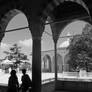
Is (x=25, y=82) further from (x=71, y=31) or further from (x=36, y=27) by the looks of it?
(x=71, y=31)

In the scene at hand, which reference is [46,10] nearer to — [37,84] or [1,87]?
[37,84]

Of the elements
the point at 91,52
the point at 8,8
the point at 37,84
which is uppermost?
the point at 8,8

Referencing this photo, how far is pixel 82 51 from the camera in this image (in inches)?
719

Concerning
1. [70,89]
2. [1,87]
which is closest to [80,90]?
[70,89]

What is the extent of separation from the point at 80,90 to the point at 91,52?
422 inches

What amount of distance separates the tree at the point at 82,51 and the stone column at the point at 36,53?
505 inches

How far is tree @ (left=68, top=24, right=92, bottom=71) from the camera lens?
58.6ft

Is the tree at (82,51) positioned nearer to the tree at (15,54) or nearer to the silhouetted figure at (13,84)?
the tree at (15,54)

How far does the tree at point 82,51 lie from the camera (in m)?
17.9

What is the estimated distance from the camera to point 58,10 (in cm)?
866

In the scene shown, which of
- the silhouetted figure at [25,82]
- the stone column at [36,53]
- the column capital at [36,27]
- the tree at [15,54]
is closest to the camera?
the silhouetted figure at [25,82]

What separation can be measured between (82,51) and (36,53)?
13.8 meters

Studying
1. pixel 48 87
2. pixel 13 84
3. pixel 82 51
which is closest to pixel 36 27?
pixel 13 84

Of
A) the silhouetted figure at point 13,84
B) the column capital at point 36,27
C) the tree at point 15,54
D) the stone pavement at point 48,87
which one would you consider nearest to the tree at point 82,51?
the tree at point 15,54
